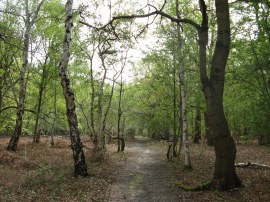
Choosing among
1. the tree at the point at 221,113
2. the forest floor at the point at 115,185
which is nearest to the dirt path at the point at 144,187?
the forest floor at the point at 115,185

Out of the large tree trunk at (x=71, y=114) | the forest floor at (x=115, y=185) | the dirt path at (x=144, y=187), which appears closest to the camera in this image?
the forest floor at (x=115, y=185)

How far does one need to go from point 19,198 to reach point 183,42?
1292 centimetres

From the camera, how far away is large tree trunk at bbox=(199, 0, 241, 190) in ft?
30.8

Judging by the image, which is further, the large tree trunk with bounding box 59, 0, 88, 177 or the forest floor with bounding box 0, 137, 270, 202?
the large tree trunk with bounding box 59, 0, 88, 177

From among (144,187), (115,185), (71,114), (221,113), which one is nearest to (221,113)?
(221,113)

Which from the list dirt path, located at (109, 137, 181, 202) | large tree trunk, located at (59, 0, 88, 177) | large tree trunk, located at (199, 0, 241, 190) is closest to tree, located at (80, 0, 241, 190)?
large tree trunk, located at (199, 0, 241, 190)

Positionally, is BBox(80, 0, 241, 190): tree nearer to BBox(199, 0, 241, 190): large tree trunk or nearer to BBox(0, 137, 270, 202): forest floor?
BBox(199, 0, 241, 190): large tree trunk

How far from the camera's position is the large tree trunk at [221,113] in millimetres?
9391

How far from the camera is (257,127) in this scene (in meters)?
9.77

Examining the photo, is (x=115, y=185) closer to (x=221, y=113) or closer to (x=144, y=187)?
(x=144, y=187)

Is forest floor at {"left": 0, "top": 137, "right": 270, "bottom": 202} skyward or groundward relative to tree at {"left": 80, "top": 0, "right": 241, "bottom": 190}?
groundward

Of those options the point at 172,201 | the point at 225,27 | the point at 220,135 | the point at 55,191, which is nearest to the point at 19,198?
the point at 55,191

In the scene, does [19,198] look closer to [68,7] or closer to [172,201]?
[172,201]

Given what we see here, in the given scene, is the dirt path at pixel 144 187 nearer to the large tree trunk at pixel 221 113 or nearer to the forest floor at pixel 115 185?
the forest floor at pixel 115 185
